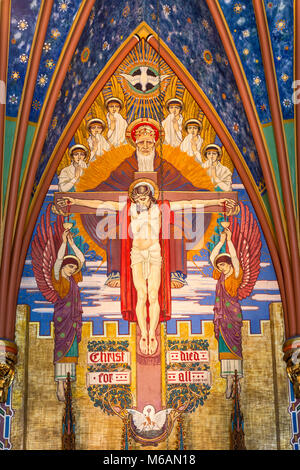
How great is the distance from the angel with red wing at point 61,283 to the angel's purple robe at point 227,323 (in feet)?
6.81

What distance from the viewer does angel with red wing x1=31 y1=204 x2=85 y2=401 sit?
14.8m

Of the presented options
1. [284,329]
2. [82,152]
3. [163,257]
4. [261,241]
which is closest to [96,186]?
[82,152]

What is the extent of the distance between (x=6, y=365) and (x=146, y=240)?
3.02 metres

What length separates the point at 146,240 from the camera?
15.6m

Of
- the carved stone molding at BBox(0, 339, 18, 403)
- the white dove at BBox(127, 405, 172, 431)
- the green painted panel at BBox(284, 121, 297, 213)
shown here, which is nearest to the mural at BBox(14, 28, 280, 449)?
the white dove at BBox(127, 405, 172, 431)

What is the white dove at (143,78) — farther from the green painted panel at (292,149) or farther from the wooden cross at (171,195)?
the green painted panel at (292,149)

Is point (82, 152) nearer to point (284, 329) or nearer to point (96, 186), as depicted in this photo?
point (96, 186)

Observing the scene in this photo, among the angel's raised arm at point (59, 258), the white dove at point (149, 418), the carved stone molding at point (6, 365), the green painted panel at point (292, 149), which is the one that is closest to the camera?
the carved stone molding at point (6, 365)

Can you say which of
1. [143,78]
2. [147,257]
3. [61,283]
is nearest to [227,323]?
[147,257]

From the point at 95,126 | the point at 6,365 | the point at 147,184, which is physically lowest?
the point at 6,365

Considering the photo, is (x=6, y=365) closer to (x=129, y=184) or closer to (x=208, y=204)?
(x=129, y=184)

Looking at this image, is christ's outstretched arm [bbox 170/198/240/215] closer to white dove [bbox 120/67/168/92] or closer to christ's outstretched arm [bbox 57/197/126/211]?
christ's outstretched arm [bbox 57/197/126/211]

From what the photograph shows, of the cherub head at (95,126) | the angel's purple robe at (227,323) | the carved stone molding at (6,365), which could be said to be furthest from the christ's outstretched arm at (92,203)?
the carved stone molding at (6,365)

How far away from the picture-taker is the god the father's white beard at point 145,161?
1605cm
